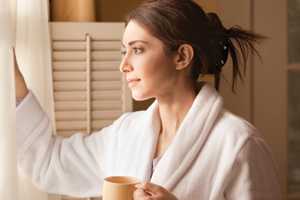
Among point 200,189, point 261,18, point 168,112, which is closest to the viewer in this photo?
point 200,189

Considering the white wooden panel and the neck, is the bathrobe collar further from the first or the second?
the white wooden panel

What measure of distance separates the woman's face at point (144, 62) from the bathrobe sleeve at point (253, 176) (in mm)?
257

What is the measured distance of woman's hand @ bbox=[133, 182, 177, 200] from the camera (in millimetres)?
1006

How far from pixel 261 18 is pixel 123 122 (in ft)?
2.38

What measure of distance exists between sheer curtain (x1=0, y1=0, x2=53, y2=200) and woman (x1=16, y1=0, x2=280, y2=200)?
0.04 m

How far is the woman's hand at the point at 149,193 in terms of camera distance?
1006 millimetres

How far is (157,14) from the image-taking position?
3.89 ft

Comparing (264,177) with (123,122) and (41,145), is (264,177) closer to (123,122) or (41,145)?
(123,122)

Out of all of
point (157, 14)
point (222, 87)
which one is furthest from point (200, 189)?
point (222, 87)

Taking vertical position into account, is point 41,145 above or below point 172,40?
below

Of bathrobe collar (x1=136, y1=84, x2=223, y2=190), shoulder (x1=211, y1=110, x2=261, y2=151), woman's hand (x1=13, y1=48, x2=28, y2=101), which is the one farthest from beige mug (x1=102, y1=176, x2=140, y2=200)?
woman's hand (x1=13, y1=48, x2=28, y2=101)

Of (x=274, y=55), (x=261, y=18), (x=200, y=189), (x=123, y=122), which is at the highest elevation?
(x=261, y=18)

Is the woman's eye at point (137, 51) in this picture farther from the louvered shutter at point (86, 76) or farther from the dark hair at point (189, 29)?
the louvered shutter at point (86, 76)

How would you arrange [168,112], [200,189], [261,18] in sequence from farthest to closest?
[261,18] → [168,112] → [200,189]
